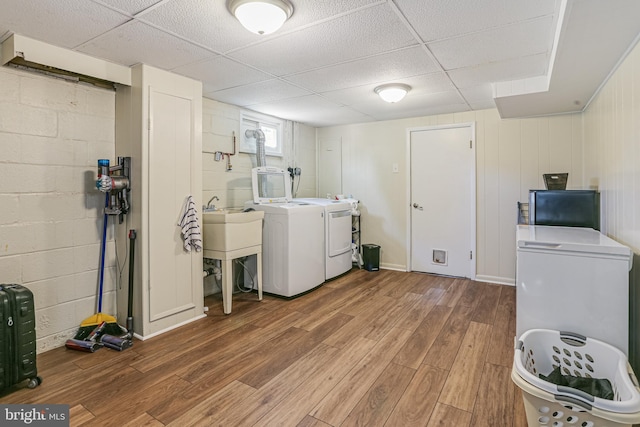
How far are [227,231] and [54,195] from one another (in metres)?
1.27

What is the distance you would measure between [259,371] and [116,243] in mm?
1608

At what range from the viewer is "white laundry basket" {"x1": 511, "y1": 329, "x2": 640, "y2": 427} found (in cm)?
126

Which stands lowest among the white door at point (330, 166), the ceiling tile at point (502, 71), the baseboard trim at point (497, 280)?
Result: the baseboard trim at point (497, 280)

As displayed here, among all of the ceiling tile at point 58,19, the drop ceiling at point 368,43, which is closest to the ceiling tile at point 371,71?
the drop ceiling at point 368,43

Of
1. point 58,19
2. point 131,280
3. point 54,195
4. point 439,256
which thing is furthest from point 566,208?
point 54,195

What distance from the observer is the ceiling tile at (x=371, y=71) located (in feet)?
8.15

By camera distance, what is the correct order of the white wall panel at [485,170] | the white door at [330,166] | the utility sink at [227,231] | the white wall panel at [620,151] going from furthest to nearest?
1. the white door at [330,166]
2. the white wall panel at [485,170]
3. the utility sink at [227,231]
4. the white wall panel at [620,151]

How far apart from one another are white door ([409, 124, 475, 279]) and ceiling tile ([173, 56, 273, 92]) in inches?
95.9

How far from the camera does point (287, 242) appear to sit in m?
3.50

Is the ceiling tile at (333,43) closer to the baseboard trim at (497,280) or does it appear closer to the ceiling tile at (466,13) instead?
the ceiling tile at (466,13)

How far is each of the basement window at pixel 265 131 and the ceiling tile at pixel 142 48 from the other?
4.49 feet

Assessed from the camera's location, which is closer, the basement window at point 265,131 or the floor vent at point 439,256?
the basement window at point 265,131

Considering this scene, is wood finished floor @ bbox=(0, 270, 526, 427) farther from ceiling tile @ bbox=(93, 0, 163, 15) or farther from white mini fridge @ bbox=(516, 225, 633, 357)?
ceiling tile @ bbox=(93, 0, 163, 15)

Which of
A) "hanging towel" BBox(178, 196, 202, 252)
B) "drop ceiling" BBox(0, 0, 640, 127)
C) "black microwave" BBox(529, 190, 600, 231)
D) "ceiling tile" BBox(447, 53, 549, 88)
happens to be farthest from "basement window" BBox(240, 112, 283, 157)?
"black microwave" BBox(529, 190, 600, 231)
